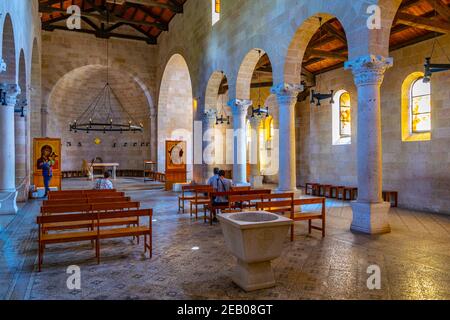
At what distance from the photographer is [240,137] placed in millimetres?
11336

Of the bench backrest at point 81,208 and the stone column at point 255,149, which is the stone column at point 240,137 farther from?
the bench backrest at point 81,208

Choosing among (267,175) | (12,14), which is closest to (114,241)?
(12,14)

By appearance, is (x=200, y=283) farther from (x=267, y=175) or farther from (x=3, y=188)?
(x=267, y=175)

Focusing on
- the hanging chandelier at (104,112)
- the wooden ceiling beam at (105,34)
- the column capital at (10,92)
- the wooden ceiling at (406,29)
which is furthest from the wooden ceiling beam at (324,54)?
the hanging chandelier at (104,112)

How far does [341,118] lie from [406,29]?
4.50 meters

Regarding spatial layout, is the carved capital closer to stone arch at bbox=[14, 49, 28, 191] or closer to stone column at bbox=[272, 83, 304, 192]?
stone column at bbox=[272, 83, 304, 192]

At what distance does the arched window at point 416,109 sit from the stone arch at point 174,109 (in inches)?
490

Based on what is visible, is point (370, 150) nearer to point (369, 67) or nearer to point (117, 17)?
point (369, 67)

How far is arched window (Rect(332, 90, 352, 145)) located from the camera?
1325 cm

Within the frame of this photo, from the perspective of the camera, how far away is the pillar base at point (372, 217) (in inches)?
255

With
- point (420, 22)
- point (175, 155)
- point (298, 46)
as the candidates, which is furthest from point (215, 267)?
point (175, 155)

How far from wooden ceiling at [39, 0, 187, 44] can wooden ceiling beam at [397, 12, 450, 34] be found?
36.0ft

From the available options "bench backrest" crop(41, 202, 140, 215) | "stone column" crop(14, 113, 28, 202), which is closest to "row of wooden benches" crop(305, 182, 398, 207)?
"bench backrest" crop(41, 202, 140, 215)

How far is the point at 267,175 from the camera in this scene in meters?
18.7
